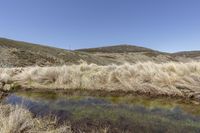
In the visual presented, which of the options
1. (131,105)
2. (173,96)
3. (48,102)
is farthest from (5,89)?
(173,96)

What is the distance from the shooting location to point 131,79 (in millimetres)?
10172

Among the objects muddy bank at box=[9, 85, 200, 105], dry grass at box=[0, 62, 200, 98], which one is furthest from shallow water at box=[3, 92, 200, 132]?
dry grass at box=[0, 62, 200, 98]

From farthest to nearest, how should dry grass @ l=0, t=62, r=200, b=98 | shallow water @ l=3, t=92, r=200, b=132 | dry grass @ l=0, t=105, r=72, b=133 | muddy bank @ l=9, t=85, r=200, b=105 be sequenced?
1. dry grass @ l=0, t=62, r=200, b=98
2. muddy bank @ l=9, t=85, r=200, b=105
3. shallow water @ l=3, t=92, r=200, b=132
4. dry grass @ l=0, t=105, r=72, b=133

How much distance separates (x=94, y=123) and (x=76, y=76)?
21.1ft

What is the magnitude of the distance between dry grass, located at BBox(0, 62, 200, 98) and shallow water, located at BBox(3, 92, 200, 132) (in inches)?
30.6

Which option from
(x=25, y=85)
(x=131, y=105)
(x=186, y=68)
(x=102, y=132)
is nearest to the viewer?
(x=102, y=132)

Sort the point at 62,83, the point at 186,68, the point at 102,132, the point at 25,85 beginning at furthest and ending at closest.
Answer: the point at 25,85
the point at 62,83
the point at 186,68
the point at 102,132

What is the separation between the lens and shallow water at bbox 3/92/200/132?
5426 millimetres

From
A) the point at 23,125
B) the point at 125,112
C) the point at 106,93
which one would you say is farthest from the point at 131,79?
the point at 23,125

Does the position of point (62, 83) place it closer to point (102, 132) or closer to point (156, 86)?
point (156, 86)

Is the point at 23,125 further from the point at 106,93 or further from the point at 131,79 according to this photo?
the point at 131,79

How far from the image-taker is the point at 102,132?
16.5 ft

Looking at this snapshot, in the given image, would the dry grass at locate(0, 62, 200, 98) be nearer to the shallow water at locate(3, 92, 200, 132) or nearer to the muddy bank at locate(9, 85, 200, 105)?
the muddy bank at locate(9, 85, 200, 105)

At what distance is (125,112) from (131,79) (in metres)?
3.70
